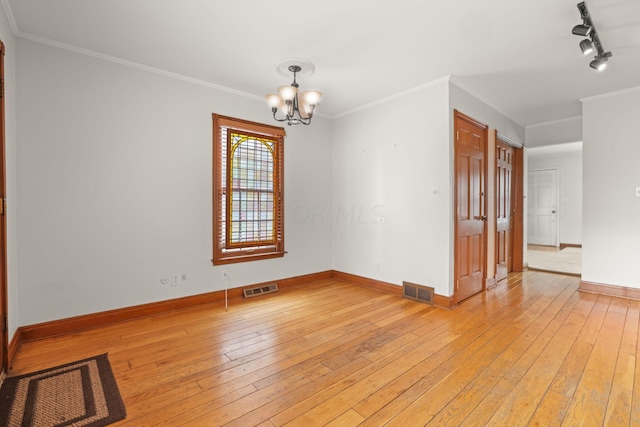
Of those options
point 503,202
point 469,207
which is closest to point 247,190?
point 469,207

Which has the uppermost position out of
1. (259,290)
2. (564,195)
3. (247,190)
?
(564,195)

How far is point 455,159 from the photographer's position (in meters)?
3.80

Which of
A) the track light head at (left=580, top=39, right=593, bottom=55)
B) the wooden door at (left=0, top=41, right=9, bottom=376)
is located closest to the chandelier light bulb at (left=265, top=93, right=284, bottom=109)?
the wooden door at (left=0, top=41, right=9, bottom=376)

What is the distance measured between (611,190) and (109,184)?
247 inches

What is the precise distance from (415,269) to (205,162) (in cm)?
305

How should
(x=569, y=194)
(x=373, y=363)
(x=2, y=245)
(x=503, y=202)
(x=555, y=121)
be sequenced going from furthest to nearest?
1. (x=569, y=194)
2. (x=555, y=121)
3. (x=503, y=202)
4. (x=373, y=363)
5. (x=2, y=245)

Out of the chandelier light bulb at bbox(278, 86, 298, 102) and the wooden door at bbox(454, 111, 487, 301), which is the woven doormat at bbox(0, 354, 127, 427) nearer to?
the chandelier light bulb at bbox(278, 86, 298, 102)

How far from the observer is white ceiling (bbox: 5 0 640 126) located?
95.0 inches

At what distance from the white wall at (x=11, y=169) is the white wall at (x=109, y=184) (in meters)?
0.09

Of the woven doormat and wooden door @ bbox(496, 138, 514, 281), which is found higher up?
wooden door @ bbox(496, 138, 514, 281)

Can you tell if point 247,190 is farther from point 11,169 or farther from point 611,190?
point 611,190

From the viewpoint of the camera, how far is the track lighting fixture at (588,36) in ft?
7.70

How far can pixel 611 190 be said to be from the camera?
4211mm

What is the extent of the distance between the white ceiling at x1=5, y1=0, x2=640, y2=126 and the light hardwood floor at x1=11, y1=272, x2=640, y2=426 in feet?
9.05
